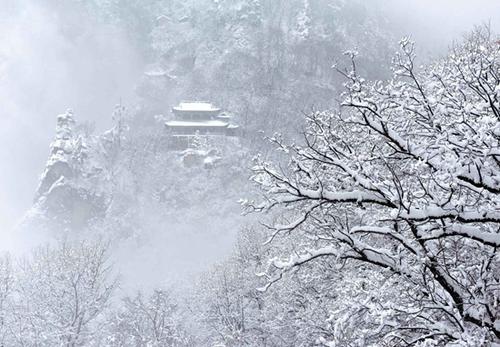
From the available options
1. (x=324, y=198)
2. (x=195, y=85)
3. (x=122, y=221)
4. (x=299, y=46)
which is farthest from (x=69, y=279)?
(x=299, y=46)

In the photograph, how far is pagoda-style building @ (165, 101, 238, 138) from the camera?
9888 centimetres

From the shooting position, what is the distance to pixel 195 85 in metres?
123

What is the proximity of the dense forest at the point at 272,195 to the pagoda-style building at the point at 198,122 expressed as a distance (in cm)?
230

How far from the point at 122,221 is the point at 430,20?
109 m

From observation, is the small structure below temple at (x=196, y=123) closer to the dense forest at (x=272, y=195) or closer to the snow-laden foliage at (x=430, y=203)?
the dense forest at (x=272, y=195)

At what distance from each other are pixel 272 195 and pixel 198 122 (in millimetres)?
94137

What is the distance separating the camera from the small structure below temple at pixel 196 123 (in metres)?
98.9

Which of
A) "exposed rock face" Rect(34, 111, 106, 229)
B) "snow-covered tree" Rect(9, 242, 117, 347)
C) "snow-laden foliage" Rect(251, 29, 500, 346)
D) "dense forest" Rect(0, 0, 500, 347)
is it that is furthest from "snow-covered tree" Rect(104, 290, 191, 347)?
"exposed rock face" Rect(34, 111, 106, 229)

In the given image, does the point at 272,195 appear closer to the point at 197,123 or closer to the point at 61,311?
the point at 61,311

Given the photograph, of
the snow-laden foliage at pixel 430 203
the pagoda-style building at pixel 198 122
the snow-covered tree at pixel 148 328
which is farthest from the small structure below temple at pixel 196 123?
the snow-laden foliage at pixel 430 203

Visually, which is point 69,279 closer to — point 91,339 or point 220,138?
point 91,339

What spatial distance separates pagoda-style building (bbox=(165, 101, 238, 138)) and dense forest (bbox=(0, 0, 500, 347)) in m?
2.30

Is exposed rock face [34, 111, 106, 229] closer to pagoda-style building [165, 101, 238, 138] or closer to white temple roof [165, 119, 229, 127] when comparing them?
white temple roof [165, 119, 229, 127]

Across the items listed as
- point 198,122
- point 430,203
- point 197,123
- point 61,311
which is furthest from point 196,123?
point 430,203
